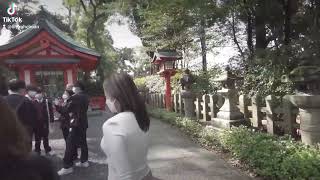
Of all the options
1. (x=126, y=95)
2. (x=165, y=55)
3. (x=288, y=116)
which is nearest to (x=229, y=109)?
(x=288, y=116)

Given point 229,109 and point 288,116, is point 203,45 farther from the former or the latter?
point 288,116

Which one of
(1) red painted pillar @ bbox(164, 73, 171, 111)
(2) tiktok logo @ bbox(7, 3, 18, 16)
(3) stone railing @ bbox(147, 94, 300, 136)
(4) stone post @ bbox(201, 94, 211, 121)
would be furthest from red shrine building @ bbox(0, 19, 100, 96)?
(2) tiktok logo @ bbox(7, 3, 18, 16)

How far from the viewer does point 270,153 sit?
5.78 m

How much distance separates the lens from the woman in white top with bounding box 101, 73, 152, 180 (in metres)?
2.27

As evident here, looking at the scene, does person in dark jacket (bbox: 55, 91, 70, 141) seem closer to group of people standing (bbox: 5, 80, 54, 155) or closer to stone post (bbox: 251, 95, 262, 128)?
group of people standing (bbox: 5, 80, 54, 155)

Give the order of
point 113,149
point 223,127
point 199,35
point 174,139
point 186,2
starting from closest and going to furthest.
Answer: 1. point 113,149
2. point 223,127
3. point 174,139
4. point 186,2
5. point 199,35

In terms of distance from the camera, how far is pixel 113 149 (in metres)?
2.26

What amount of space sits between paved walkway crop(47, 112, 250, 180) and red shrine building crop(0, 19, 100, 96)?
577cm

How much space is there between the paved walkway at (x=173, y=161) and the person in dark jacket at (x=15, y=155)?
4.64 metres

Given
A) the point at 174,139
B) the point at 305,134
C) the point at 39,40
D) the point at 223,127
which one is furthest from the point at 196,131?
the point at 39,40

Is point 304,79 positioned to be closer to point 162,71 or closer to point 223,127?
point 223,127

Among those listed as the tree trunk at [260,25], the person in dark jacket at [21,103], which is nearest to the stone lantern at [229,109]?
the person in dark jacket at [21,103]

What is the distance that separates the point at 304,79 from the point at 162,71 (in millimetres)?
9324

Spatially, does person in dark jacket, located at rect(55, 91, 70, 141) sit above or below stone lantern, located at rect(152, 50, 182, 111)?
below
